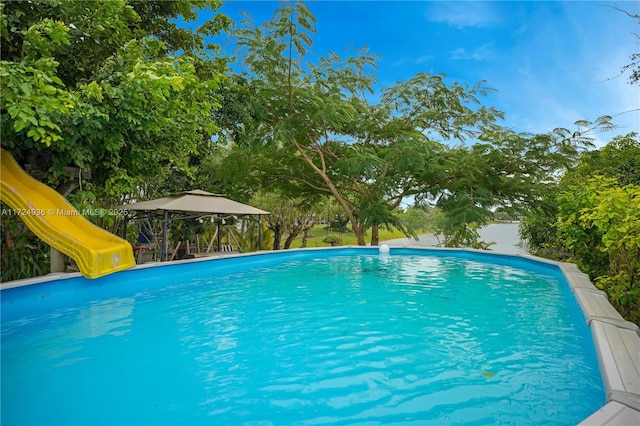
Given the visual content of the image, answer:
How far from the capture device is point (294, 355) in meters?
3.65

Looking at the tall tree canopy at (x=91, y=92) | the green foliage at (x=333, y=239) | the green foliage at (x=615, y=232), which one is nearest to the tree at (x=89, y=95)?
the tall tree canopy at (x=91, y=92)

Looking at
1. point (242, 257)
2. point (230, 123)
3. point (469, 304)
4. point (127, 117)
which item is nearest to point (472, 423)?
point (469, 304)

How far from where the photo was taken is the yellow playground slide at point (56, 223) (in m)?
5.71

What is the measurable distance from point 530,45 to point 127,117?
13324 mm

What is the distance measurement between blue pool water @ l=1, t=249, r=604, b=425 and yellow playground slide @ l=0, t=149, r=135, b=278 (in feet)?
2.24

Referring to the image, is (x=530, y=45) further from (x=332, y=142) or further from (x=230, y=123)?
(x=230, y=123)

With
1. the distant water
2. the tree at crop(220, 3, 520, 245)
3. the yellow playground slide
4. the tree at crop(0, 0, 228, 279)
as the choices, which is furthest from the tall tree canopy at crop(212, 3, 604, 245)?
the yellow playground slide

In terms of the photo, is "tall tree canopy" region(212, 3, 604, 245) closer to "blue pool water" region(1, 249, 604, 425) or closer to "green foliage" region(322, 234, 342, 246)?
"green foliage" region(322, 234, 342, 246)

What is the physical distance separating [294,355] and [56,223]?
17.2 ft

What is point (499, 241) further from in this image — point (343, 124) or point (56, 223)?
point (56, 223)

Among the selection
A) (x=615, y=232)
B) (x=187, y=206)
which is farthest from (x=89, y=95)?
(x=615, y=232)

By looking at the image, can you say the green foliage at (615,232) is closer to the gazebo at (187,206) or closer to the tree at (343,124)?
the tree at (343,124)

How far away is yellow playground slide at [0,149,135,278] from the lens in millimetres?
5711

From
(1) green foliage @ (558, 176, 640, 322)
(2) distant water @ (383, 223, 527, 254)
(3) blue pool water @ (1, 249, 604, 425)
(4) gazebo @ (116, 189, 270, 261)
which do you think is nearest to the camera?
(3) blue pool water @ (1, 249, 604, 425)
